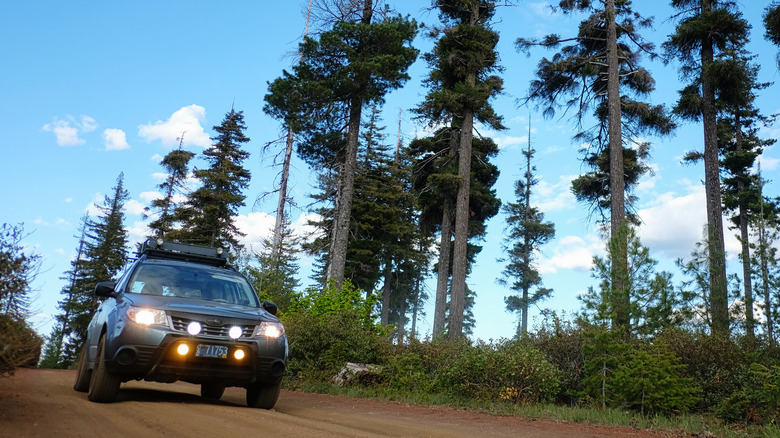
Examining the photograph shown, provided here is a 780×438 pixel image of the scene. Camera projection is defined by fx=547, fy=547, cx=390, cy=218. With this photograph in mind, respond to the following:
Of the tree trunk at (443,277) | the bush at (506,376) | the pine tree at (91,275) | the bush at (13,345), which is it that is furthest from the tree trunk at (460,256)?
the pine tree at (91,275)

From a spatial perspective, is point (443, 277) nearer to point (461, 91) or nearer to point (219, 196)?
point (461, 91)

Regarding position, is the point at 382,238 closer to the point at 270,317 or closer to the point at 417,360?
the point at 417,360

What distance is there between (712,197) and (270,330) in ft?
65.5

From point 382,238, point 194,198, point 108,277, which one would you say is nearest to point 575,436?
point 382,238

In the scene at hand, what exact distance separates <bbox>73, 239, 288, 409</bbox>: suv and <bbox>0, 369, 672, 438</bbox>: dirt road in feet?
1.28

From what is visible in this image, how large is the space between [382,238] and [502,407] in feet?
99.2

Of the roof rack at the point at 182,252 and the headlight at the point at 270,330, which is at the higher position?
the roof rack at the point at 182,252

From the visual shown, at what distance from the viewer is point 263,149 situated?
88.9 feet

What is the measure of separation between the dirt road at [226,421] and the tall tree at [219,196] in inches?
1247

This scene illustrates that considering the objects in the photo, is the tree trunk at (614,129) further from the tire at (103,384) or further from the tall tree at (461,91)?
the tire at (103,384)

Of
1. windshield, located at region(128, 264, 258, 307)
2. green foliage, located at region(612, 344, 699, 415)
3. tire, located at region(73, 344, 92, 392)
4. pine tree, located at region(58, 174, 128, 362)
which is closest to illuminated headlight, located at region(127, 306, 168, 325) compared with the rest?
windshield, located at region(128, 264, 258, 307)

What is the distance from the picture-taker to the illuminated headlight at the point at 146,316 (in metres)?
6.36

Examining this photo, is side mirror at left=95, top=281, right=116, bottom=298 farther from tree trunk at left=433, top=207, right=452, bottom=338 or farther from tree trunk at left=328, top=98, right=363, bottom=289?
tree trunk at left=433, top=207, right=452, bottom=338

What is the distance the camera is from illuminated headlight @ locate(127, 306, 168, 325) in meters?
6.36
